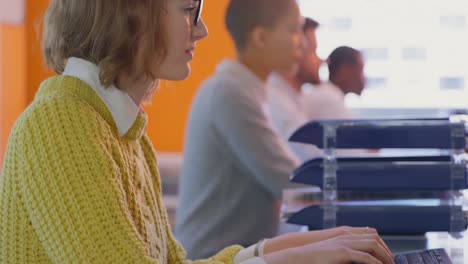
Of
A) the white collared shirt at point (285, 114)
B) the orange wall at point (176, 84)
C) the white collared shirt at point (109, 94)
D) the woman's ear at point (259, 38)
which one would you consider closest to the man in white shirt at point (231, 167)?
the woman's ear at point (259, 38)

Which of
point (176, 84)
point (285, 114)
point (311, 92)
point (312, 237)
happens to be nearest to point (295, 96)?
point (311, 92)

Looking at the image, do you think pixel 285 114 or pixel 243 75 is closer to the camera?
pixel 243 75

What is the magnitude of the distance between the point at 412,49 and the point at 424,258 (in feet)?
15.2

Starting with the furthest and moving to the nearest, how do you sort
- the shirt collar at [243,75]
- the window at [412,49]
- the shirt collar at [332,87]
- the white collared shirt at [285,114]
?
the window at [412,49]
the shirt collar at [332,87]
the white collared shirt at [285,114]
the shirt collar at [243,75]

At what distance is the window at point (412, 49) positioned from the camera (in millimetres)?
5824

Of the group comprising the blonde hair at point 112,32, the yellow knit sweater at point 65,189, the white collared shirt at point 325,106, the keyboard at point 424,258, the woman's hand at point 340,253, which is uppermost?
the blonde hair at point 112,32

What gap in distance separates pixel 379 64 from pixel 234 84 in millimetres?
3429

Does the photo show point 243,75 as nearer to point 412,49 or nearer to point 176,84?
point 176,84

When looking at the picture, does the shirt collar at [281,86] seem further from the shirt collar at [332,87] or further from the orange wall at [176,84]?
the orange wall at [176,84]

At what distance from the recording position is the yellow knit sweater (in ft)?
3.73

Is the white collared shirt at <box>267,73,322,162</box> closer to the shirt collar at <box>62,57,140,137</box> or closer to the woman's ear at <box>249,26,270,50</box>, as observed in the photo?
the woman's ear at <box>249,26,270,50</box>

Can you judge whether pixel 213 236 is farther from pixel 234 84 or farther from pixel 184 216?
pixel 234 84

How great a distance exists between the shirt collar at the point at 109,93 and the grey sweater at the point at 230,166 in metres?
1.21

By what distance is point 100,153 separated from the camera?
1.18 metres
